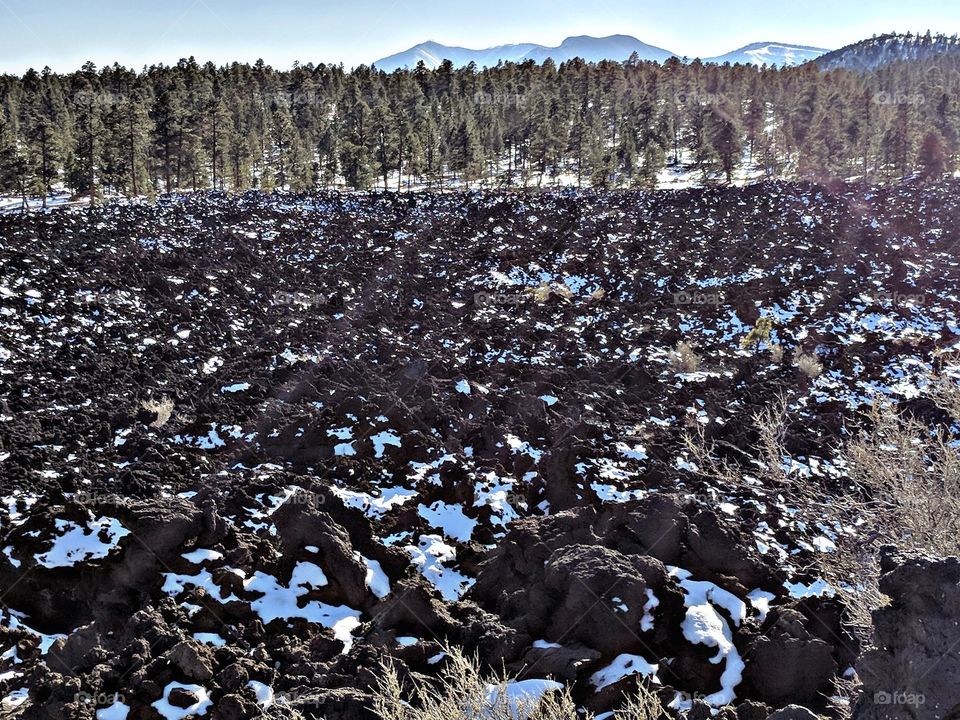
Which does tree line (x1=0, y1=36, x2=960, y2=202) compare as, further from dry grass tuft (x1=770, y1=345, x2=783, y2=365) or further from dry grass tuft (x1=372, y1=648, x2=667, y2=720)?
dry grass tuft (x1=372, y1=648, x2=667, y2=720)

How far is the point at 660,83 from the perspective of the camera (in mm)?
78062

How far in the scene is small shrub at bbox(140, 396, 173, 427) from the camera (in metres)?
11.5

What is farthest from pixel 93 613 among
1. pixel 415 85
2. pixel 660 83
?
pixel 660 83

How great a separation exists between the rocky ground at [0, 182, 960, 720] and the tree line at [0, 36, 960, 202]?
24.9 meters

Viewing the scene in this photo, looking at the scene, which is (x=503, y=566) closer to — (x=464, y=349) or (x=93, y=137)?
(x=464, y=349)

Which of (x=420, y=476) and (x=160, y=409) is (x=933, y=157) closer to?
(x=420, y=476)

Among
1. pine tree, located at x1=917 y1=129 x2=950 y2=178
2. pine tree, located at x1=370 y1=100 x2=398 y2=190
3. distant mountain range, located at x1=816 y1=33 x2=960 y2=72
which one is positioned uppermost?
distant mountain range, located at x1=816 y1=33 x2=960 y2=72

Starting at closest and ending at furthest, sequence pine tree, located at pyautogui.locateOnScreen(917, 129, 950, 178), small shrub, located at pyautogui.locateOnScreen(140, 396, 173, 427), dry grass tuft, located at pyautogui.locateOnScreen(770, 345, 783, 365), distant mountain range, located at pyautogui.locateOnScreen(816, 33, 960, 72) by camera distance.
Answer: small shrub, located at pyautogui.locateOnScreen(140, 396, 173, 427)
dry grass tuft, located at pyautogui.locateOnScreen(770, 345, 783, 365)
pine tree, located at pyautogui.locateOnScreen(917, 129, 950, 178)
distant mountain range, located at pyautogui.locateOnScreen(816, 33, 960, 72)

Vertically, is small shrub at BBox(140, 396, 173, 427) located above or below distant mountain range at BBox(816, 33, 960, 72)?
below

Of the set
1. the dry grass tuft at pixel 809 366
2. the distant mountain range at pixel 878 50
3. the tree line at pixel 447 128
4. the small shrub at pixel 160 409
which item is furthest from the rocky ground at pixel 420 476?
the distant mountain range at pixel 878 50

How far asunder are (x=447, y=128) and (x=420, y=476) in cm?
5469

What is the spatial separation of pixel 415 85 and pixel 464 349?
6340 cm

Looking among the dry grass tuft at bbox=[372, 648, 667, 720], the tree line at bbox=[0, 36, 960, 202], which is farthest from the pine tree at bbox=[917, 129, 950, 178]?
the dry grass tuft at bbox=[372, 648, 667, 720]

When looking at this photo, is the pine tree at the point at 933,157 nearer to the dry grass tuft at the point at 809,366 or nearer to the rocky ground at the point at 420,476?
the rocky ground at the point at 420,476
